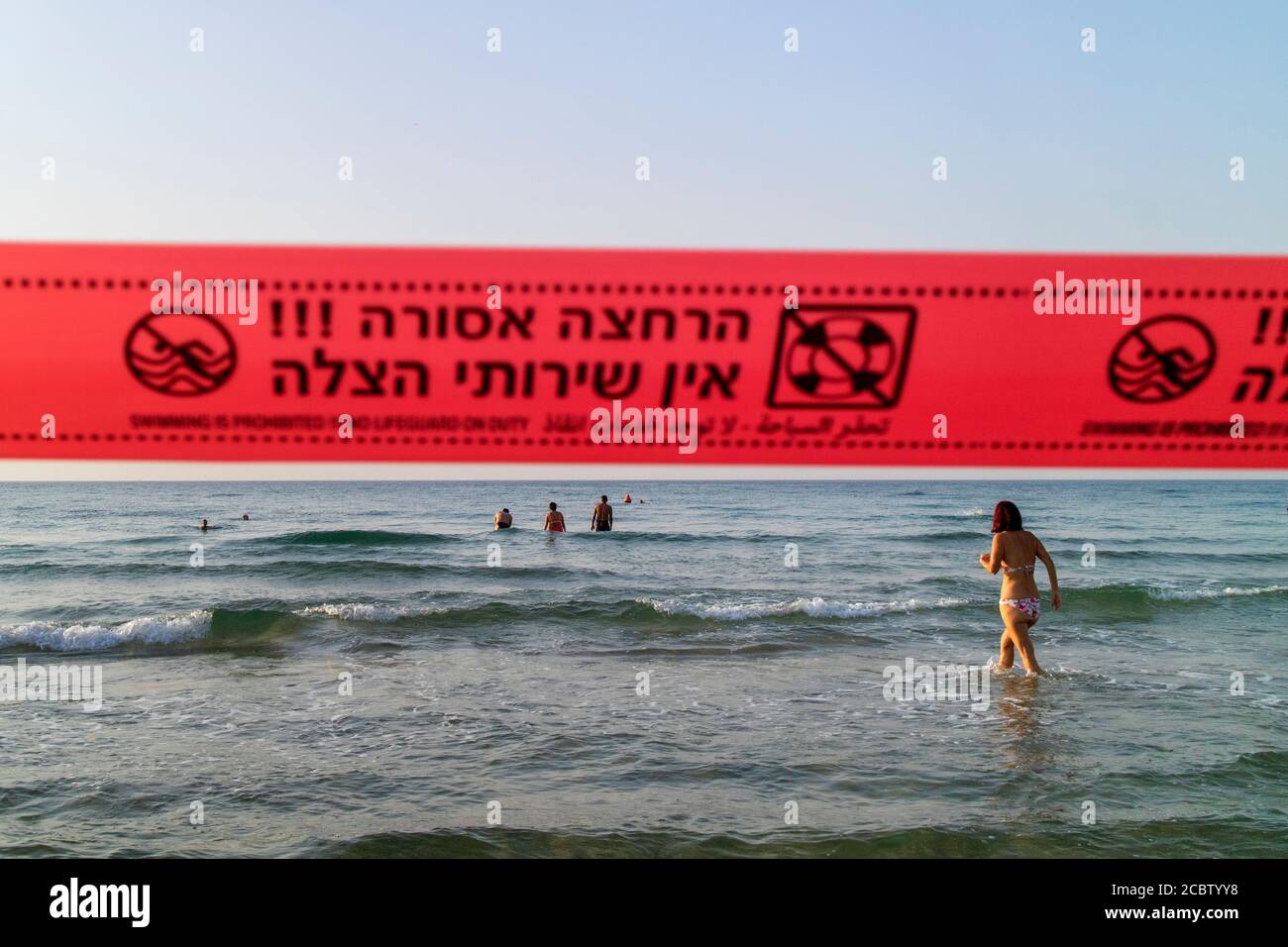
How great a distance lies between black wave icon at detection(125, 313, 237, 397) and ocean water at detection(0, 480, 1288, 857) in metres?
4.67

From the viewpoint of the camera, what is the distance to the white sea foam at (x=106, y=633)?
13758 mm

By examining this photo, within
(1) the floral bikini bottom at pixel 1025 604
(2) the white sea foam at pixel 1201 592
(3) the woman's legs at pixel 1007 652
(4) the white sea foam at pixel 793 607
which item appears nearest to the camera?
(1) the floral bikini bottom at pixel 1025 604

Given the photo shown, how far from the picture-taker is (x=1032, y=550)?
10.3m

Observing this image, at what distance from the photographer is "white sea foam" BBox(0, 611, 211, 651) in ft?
45.1

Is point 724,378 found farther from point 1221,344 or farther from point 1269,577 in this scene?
point 1269,577

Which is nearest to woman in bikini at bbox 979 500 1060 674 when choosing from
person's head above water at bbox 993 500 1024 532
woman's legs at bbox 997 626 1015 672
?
person's head above water at bbox 993 500 1024 532

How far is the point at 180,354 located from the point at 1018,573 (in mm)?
9945

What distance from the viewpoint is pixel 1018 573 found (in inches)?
406

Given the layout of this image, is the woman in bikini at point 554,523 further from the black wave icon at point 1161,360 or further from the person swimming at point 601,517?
the black wave icon at point 1161,360

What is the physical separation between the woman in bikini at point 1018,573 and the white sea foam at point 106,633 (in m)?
10.8

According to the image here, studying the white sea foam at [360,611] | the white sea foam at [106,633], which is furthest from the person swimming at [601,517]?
the white sea foam at [106,633]

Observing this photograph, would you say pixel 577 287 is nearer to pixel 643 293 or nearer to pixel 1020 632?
pixel 643 293
